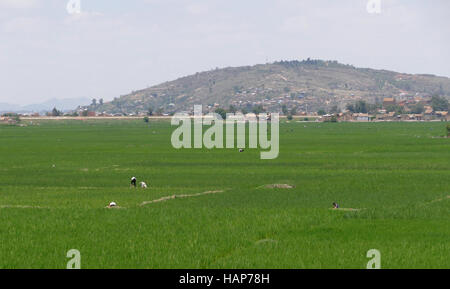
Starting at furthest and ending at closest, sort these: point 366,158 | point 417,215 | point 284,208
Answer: point 366,158, point 284,208, point 417,215

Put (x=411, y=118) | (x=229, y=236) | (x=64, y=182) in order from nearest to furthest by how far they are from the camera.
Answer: (x=229, y=236)
(x=64, y=182)
(x=411, y=118)

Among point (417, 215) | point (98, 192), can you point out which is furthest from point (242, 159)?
point (417, 215)

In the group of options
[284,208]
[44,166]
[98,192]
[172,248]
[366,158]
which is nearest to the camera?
[172,248]

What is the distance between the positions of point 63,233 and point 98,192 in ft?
35.5

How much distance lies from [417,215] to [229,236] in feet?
21.3

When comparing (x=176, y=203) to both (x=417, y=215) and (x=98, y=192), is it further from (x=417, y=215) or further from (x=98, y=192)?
(x=417, y=215)

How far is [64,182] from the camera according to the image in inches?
1344

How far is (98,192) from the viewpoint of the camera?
29797 millimetres

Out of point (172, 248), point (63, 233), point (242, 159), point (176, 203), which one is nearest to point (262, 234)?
point (172, 248)

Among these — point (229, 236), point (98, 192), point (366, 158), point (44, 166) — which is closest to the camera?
point (229, 236)

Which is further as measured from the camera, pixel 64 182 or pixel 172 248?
pixel 64 182

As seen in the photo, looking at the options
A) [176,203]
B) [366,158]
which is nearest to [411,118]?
[366,158]

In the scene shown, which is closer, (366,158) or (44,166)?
(44,166)

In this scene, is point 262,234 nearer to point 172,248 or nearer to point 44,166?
point 172,248
